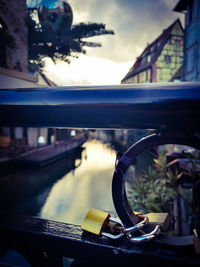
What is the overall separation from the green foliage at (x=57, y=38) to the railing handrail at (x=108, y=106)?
131cm

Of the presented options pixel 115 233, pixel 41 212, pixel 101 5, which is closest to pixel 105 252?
pixel 115 233

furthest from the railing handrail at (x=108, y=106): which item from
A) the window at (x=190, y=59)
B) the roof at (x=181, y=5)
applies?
the roof at (x=181, y=5)

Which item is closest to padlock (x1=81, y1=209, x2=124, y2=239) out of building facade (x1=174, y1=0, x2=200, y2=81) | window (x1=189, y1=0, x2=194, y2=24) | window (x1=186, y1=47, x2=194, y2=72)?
building facade (x1=174, y1=0, x2=200, y2=81)

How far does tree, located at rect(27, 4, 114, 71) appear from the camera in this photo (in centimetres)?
164

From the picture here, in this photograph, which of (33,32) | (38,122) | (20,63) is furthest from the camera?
(33,32)

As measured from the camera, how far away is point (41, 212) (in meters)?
6.76

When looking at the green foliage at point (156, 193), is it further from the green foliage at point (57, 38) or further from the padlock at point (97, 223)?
the padlock at point (97, 223)

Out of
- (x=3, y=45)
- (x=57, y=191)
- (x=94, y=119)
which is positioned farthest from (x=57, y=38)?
(x=57, y=191)

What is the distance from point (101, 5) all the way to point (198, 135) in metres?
1.38

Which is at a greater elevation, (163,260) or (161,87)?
(161,87)

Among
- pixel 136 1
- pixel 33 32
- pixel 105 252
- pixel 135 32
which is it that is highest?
pixel 136 1

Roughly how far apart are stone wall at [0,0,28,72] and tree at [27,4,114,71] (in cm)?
31

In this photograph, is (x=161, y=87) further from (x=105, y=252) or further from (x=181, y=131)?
(x=105, y=252)

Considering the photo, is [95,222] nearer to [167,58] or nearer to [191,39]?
[191,39]
